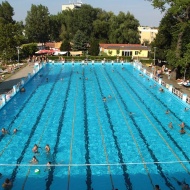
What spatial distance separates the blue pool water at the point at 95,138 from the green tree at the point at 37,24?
45.7m

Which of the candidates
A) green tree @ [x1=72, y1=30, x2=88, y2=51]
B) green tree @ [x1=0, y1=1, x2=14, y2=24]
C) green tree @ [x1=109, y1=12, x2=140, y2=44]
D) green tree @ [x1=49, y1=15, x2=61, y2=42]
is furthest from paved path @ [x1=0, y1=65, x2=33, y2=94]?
green tree @ [x1=0, y1=1, x2=14, y2=24]

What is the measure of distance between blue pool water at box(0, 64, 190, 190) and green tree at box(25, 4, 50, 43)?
45695 millimetres

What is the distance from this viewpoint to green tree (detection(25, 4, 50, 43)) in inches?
2852

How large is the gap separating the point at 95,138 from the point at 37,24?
2422 inches

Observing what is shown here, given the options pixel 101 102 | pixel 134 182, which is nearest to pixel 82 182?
pixel 134 182

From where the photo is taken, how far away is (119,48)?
2319 inches

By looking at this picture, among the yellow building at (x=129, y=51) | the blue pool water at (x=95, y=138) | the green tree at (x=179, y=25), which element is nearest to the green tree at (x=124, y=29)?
the yellow building at (x=129, y=51)

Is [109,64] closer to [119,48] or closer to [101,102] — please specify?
[119,48]

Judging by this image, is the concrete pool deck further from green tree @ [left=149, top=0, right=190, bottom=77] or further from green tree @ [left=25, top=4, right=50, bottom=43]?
green tree @ [left=25, top=4, right=50, bottom=43]

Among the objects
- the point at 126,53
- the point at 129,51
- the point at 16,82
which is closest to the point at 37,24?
the point at 126,53

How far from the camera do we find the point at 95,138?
1648cm

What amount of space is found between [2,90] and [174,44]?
22522 millimetres

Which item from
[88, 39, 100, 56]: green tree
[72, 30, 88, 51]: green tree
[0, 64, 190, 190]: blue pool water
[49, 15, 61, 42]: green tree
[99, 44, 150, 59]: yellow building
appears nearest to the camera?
[0, 64, 190, 190]: blue pool water

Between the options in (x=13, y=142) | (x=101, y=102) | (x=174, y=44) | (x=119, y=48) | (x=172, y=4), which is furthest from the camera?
(x=119, y=48)
